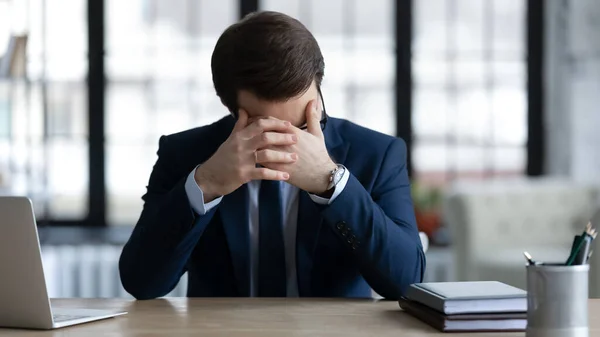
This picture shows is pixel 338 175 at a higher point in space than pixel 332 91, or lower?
lower

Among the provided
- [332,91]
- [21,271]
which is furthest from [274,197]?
[332,91]

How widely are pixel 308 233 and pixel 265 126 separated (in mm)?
319

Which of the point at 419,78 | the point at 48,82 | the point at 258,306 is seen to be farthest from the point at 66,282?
the point at 258,306

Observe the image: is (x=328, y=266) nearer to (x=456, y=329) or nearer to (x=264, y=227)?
(x=264, y=227)

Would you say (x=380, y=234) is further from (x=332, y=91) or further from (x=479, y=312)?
(x=332, y=91)

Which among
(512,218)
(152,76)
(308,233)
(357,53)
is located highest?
(357,53)

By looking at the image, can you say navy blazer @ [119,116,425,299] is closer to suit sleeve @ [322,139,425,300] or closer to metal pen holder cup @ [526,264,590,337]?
suit sleeve @ [322,139,425,300]

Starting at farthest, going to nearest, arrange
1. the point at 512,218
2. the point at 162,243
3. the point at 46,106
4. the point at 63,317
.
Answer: the point at 46,106
the point at 512,218
the point at 162,243
the point at 63,317

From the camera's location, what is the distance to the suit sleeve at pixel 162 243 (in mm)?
1932

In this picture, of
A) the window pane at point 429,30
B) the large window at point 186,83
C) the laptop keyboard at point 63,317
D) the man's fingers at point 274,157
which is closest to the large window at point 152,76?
the large window at point 186,83

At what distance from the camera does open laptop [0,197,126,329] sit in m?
1.46

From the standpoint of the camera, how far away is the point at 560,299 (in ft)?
4.46

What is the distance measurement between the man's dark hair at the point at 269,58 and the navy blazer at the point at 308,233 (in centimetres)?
23

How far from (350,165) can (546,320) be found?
85 cm
